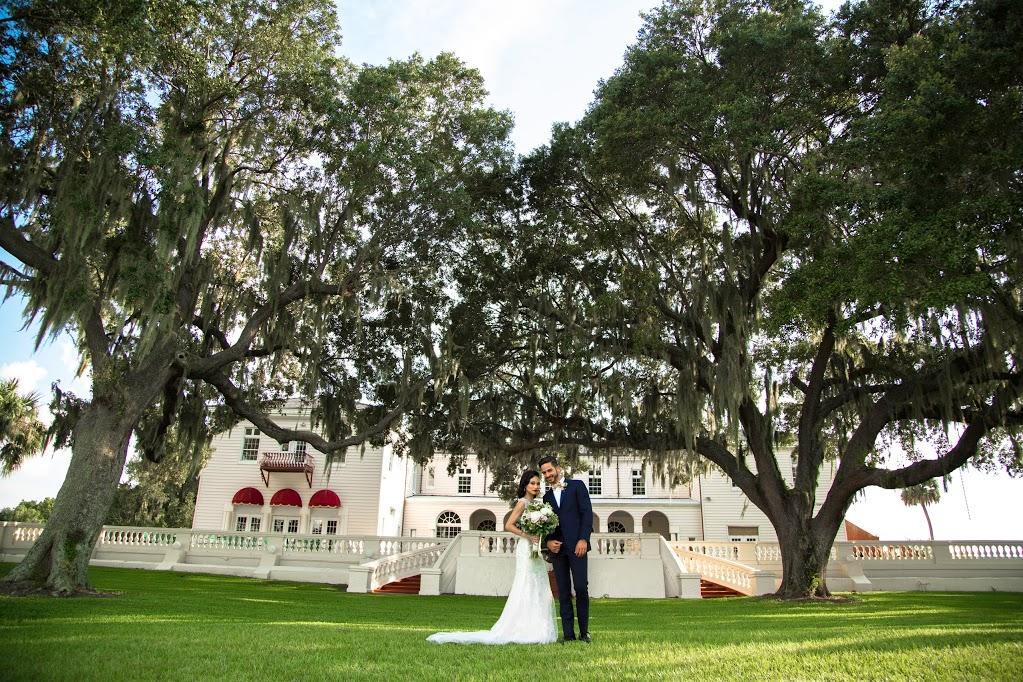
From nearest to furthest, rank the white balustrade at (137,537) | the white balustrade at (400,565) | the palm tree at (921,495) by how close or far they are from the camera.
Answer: the white balustrade at (400,565)
the white balustrade at (137,537)
the palm tree at (921,495)

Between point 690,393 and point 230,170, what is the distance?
11185 millimetres

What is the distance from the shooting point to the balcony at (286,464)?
30.5m

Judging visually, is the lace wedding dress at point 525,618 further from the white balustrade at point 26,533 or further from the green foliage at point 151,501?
the green foliage at point 151,501

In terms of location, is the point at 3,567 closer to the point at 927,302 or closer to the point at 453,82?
the point at 453,82

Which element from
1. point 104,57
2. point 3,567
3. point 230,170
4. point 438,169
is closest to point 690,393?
point 438,169

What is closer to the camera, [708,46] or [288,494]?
[708,46]

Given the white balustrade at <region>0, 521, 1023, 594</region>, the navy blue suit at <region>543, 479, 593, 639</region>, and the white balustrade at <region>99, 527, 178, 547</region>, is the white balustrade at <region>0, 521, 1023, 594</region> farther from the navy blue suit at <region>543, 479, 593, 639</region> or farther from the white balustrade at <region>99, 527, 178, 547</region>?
the navy blue suit at <region>543, 479, 593, 639</region>

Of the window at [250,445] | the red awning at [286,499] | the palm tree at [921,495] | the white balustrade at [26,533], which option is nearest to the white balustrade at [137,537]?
the white balustrade at [26,533]

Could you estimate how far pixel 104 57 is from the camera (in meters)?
12.4

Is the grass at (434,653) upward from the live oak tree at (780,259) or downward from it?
downward

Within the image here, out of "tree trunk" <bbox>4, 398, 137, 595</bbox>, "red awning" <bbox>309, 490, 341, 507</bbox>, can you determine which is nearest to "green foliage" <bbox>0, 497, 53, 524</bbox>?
"red awning" <bbox>309, 490, 341, 507</bbox>

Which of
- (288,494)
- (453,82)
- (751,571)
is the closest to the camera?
(453,82)

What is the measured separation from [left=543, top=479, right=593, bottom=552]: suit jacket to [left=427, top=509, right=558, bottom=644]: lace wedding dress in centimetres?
40

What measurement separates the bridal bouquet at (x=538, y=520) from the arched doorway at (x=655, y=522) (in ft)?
99.9
